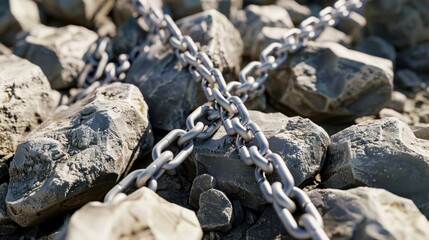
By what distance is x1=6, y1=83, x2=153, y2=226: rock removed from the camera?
5.32 feet

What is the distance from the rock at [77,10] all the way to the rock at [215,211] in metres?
1.85

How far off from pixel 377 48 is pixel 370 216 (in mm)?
1908

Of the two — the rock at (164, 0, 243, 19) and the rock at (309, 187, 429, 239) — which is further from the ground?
the rock at (164, 0, 243, 19)

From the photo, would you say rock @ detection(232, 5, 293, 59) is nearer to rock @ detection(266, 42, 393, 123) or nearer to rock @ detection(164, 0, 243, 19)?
rock @ detection(164, 0, 243, 19)

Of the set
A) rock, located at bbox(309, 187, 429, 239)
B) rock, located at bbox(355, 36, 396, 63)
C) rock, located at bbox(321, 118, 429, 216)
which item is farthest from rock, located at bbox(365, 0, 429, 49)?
rock, located at bbox(309, 187, 429, 239)

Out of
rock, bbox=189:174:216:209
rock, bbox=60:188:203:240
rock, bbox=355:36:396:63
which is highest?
rock, bbox=60:188:203:240

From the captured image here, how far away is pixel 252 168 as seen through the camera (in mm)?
1677

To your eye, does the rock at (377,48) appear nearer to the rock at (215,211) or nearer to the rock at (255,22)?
the rock at (255,22)

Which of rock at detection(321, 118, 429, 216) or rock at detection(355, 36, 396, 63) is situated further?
rock at detection(355, 36, 396, 63)

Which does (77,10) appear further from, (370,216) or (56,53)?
(370,216)

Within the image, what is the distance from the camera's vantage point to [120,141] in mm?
1748

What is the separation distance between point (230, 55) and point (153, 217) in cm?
129

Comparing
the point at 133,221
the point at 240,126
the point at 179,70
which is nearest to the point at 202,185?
the point at 240,126

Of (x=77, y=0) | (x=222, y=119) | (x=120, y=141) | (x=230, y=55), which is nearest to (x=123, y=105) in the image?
(x=120, y=141)
